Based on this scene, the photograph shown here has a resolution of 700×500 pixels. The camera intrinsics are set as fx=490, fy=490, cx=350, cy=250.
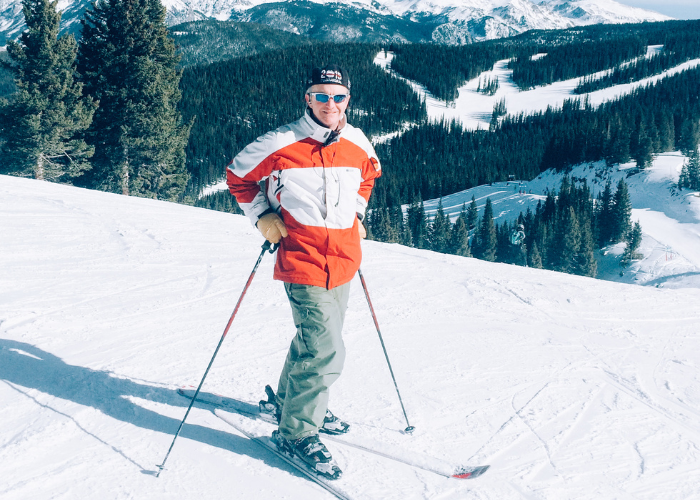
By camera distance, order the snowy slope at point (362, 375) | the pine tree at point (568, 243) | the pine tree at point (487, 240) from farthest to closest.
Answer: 1. the pine tree at point (487, 240)
2. the pine tree at point (568, 243)
3. the snowy slope at point (362, 375)

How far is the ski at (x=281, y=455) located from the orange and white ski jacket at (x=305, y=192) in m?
1.07

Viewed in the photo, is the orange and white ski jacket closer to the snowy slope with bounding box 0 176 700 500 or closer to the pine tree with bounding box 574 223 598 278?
the snowy slope with bounding box 0 176 700 500

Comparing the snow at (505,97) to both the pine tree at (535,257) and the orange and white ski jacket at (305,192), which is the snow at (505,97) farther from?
the orange and white ski jacket at (305,192)

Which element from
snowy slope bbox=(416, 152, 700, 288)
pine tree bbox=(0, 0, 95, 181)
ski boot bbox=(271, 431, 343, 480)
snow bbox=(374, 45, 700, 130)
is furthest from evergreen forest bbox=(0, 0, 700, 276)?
ski boot bbox=(271, 431, 343, 480)

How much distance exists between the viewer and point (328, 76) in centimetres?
291

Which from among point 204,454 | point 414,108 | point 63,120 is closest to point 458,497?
point 204,454

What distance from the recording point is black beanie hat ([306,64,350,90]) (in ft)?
9.52

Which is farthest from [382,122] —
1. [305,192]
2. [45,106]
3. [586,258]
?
[305,192]

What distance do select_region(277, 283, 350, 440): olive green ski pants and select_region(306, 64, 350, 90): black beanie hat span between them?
1216 mm

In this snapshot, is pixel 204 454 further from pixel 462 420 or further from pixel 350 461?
pixel 462 420

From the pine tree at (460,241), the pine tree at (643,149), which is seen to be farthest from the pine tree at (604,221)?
the pine tree at (460,241)

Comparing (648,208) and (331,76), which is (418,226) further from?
(331,76)

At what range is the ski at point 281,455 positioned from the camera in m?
2.74

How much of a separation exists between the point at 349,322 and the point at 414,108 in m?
144
